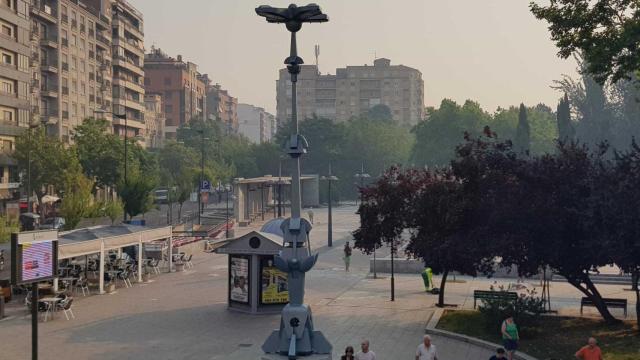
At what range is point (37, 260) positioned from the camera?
500 inches

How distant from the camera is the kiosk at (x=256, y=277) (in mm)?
22125

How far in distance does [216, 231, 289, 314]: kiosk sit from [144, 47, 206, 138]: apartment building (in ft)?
375

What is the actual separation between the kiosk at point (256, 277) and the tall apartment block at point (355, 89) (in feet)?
559

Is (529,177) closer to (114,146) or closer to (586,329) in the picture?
(586,329)

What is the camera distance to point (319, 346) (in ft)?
37.7

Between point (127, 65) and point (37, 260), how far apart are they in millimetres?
84883

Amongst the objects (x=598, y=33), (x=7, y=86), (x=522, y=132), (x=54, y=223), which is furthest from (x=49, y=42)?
(x=522, y=132)

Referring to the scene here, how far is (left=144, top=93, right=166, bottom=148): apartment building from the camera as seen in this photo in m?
120

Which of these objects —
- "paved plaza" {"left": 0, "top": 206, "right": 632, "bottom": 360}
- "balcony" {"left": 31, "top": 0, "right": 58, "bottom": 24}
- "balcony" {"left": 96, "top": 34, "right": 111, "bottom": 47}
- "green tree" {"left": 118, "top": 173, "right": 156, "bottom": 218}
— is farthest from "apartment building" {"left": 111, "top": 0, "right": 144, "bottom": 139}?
"paved plaza" {"left": 0, "top": 206, "right": 632, "bottom": 360}

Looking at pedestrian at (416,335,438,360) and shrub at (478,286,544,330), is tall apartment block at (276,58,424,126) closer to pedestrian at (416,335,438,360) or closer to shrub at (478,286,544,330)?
shrub at (478,286,544,330)

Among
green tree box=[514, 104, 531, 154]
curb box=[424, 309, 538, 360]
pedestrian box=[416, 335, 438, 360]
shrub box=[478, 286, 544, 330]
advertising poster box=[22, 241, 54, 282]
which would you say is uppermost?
green tree box=[514, 104, 531, 154]

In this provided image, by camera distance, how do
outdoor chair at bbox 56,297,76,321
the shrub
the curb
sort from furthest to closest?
outdoor chair at bbox 56,297,76,321 < the shrub < the curb

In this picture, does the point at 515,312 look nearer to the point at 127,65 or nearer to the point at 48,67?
the point at 48,67

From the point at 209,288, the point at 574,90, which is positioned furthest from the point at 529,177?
the point at 574,90
